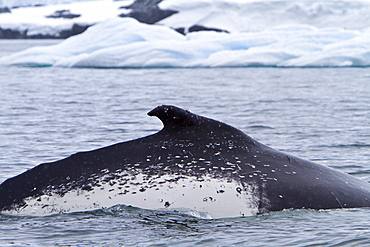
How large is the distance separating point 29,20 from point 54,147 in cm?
9601

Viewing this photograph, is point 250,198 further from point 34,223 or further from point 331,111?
point 331,111

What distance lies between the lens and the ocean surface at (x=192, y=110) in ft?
17.0

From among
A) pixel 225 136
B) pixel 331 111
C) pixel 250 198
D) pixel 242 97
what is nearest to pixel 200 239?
pixel 250 198

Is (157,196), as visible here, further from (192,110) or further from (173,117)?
(192,110)

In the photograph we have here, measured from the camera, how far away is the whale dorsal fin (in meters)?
5.29

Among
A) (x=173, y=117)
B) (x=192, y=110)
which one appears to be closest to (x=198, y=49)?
(x=192, y=110)

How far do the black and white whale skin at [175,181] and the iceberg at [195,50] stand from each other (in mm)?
26821

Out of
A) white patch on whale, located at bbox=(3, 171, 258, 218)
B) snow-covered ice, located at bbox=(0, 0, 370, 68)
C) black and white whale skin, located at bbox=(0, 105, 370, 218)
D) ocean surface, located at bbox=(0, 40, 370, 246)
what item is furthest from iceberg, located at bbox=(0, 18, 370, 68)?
white patch on whale, located at bbox=(3, 171, 258, 218)

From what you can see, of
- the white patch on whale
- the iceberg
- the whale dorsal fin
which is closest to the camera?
the white patch on whale

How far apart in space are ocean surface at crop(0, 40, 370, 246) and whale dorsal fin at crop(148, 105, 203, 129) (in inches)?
26.7

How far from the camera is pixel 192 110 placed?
664 inches

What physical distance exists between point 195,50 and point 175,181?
96.0 feet

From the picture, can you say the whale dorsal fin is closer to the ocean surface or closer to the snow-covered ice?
the ocean surface

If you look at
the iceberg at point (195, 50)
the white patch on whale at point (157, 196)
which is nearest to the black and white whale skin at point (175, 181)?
the white patch on whale at point (157, 196)
